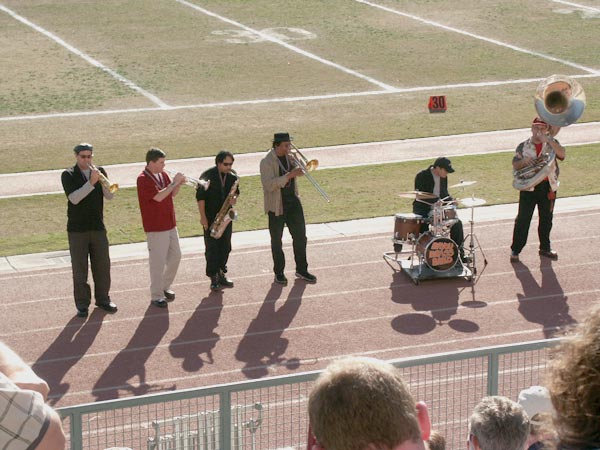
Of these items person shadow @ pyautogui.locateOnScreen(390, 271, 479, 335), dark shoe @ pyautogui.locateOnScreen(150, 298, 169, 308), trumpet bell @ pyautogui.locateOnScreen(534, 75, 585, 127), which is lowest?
person shadow @ pyautogui.locateOnScreen(390, 271, 479, 335)

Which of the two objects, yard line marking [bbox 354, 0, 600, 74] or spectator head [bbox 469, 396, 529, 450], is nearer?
spectator head [bbox 469, 396, 529, 450]

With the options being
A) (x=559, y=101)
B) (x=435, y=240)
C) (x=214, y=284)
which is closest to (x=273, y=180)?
(x=214, y=284)

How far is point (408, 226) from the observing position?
1398cm

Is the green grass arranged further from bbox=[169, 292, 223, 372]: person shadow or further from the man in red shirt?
bbox=[169, 292, 223, 372]: person shadow

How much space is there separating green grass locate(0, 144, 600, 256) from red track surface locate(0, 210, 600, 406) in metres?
1.63

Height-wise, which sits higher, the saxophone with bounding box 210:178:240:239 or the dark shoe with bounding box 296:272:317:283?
the saxophone with bounding box 210:178:240:239

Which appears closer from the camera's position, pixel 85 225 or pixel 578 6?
pixel 85 225

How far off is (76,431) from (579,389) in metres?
4.68

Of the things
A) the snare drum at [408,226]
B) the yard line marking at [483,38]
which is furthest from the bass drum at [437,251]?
the yard line marking at [483,38]

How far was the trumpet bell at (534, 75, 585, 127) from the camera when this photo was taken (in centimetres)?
1463

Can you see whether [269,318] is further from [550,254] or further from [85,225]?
[550,254]

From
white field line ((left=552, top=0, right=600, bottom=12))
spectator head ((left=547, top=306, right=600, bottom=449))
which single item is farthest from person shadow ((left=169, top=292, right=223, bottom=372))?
white field line ((left=552, top=0, right=600, bottom=12))

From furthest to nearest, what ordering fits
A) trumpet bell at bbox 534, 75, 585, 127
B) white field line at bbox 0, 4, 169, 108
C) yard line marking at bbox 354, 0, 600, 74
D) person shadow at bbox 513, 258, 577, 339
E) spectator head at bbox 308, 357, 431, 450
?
yard line marking at bbox 354, 0, 600, 74 < white field line at bbox 0, 4, 169, 108 < trumpet bell at bbox 534, 75, 585, 127 < person shadow at bbox 513, 258, 577, 339 < spectator head at bbox 308, 357, 431, 450

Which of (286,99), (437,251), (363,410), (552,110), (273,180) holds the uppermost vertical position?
(363,410)
